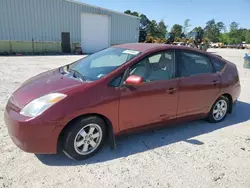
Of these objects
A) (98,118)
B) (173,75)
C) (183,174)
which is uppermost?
(173,75)

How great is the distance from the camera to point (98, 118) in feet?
9.71

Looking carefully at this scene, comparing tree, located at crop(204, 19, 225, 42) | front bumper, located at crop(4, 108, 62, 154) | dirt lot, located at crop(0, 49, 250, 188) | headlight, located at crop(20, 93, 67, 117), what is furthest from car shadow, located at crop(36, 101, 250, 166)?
tree, located at crop(204, 19, 225, 42)

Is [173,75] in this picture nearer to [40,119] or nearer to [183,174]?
[183,174]

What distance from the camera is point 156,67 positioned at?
3.54 meters

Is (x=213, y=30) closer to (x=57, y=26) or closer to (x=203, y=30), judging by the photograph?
(x=203, y=30)

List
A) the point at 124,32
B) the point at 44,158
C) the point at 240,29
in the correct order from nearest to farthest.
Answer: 1. the point at 44,158
2. the point at 124,32
3. the point at 240,29

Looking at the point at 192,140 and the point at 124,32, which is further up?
the point at 124,32

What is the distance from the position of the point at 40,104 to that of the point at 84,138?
0.72 meters

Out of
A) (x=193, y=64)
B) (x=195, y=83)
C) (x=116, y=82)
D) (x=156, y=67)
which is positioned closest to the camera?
(x=116, y=82)

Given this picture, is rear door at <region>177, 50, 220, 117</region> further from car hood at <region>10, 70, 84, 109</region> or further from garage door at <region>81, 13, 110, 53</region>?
garage door at <region>81, 13, 110, 53</region>

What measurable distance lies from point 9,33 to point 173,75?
60.6ft

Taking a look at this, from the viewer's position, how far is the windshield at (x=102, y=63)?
10.5 feet

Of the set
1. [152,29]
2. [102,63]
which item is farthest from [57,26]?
Result: [152,29]

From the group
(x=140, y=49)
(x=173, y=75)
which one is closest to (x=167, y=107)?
(x=173, y=75)
